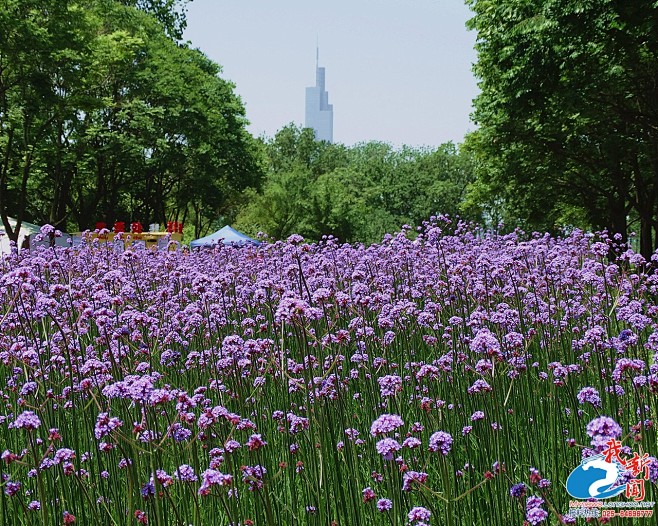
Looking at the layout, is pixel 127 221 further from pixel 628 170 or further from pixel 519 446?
pixel 519 446

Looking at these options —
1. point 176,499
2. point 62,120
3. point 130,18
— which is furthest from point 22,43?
point 176,499

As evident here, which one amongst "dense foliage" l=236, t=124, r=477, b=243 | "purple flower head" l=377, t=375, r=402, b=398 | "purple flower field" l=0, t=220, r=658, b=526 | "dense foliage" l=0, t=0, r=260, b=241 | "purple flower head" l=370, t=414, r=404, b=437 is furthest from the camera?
"dense foliage" l=236, t=124, r=477, b=243

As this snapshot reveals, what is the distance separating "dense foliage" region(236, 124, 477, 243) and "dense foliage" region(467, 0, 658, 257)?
27.5 meters

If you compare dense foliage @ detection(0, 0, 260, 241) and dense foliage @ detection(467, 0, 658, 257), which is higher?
dense foliage @ detection(0, 0, 260, 241)

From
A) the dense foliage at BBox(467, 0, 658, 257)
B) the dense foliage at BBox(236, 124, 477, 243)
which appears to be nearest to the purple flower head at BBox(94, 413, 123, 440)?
the dense foliage at BBox(467, 0, 658, 257)

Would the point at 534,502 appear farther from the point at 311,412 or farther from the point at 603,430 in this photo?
the point at 311,412

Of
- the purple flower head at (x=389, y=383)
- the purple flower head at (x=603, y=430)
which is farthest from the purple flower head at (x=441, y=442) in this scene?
the purple flower head at (x=389, y=383)

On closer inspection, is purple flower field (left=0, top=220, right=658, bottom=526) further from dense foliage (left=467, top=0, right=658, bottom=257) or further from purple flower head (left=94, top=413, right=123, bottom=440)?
dense foliage (left=467, top=0, right=658, bottom=257)

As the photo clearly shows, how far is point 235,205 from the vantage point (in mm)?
66812

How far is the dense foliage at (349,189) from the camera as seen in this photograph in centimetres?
6106

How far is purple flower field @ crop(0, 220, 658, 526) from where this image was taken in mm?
3543

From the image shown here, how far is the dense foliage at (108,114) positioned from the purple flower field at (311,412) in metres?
24.7

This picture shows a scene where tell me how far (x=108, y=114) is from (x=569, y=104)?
27.2 meters

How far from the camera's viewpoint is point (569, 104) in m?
20.3
